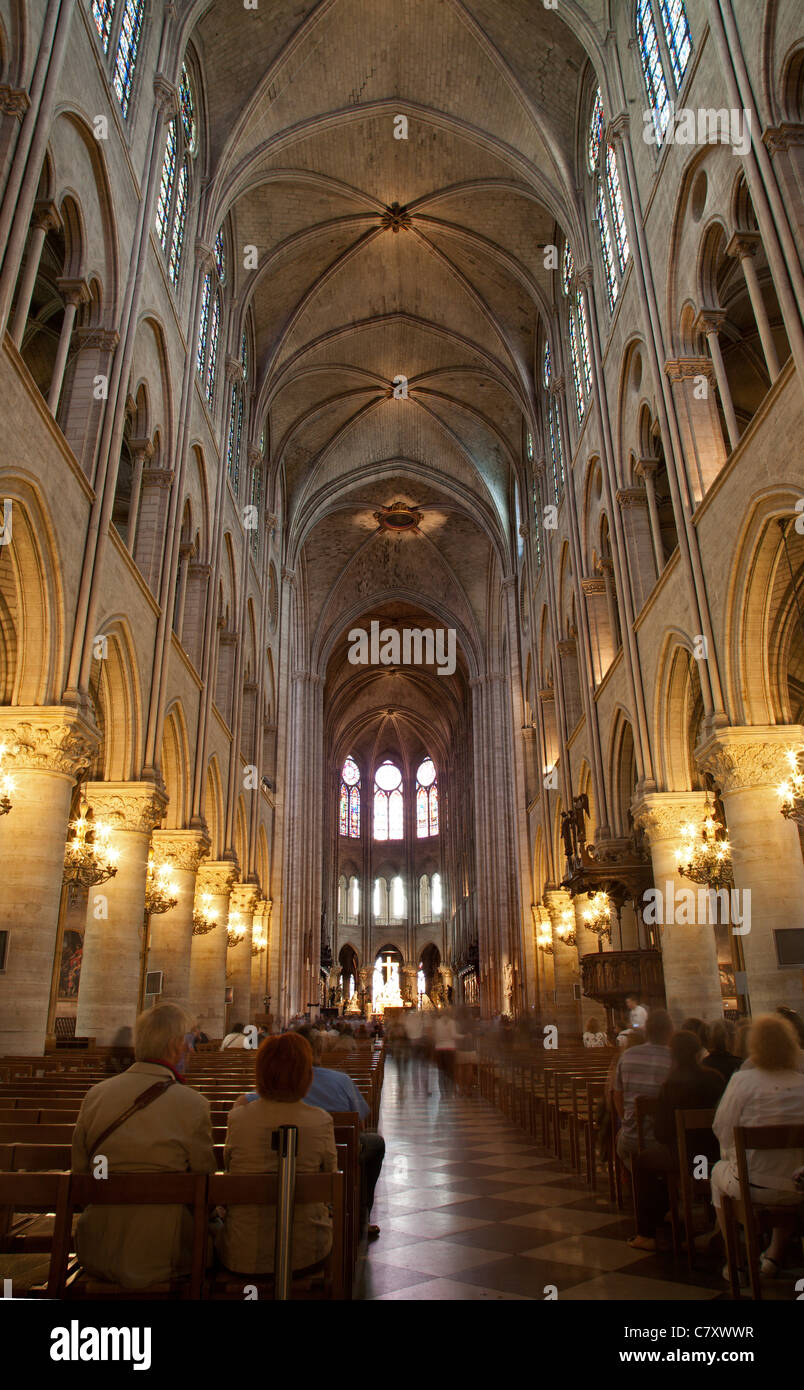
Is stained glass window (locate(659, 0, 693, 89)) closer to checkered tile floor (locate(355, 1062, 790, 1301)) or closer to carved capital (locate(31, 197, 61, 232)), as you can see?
carved capital (locate(31, 197, 61, 232))

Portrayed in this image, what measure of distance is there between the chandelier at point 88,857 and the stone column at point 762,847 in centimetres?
833

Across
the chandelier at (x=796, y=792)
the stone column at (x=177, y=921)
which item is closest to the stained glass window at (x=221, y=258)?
the stone column at (x=177, y=921)

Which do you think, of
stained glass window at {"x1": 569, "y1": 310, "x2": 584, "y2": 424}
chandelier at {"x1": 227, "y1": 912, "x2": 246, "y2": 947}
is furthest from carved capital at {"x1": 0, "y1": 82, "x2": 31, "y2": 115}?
chandelier at {"x1": 227, "y1": 912, "x2": 246, "y2": 947}

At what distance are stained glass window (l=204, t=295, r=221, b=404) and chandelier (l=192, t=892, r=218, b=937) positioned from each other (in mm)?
11333

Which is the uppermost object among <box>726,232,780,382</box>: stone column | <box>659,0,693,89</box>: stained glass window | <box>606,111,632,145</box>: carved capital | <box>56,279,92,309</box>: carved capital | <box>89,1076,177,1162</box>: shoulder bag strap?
<box>606,111,632,145</box>: carved capital

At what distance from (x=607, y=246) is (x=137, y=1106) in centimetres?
1860

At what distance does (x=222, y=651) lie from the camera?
73.2 feet

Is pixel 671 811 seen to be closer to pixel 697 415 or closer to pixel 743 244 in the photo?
pixel 697 415

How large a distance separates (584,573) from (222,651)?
29.8ft

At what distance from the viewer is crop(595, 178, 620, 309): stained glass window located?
17047 mm

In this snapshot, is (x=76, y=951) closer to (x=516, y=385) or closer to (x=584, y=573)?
(x=584, y=573)

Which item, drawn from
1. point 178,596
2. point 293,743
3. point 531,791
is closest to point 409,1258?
point 178,596

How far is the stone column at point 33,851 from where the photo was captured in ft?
32.0

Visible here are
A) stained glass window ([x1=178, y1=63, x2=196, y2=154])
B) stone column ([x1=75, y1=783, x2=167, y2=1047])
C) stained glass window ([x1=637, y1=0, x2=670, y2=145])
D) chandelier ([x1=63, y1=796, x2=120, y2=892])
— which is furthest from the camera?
stained glass window ([x1=178, y1=63, x2=196, y2=154])
